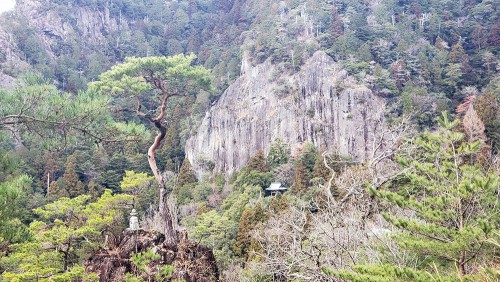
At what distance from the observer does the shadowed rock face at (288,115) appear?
30516mm

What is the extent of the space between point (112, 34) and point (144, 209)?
33.4 m

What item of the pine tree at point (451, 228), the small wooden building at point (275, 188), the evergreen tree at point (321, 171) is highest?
the pine tree at point (451, 228)

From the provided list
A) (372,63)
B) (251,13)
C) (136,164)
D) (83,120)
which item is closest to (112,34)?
(251,13)

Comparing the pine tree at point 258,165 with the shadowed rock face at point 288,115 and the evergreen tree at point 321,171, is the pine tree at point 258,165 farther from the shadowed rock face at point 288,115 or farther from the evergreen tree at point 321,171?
the evergreen tree at point 321,171

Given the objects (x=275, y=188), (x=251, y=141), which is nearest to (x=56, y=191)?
(x=275, y=188)

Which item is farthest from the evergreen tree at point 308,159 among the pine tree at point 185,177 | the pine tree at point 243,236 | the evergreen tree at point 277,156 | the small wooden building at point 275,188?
the pine tree at point 185,177

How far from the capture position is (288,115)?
32625 mm

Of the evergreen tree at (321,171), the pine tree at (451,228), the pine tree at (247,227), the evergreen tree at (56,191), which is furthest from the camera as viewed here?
the evergreen tree at (56,191)

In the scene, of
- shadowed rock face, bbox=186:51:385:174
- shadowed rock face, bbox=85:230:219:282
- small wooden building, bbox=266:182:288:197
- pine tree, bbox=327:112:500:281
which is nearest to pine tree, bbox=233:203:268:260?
small wooden building, bbox=266:182:288:197

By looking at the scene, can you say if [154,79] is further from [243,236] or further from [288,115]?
[288,115]

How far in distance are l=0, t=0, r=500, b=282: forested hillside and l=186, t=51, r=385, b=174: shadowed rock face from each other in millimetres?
102

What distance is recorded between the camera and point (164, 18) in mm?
57312

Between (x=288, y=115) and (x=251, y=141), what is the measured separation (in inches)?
123

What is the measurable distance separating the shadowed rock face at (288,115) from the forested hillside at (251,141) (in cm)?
10
